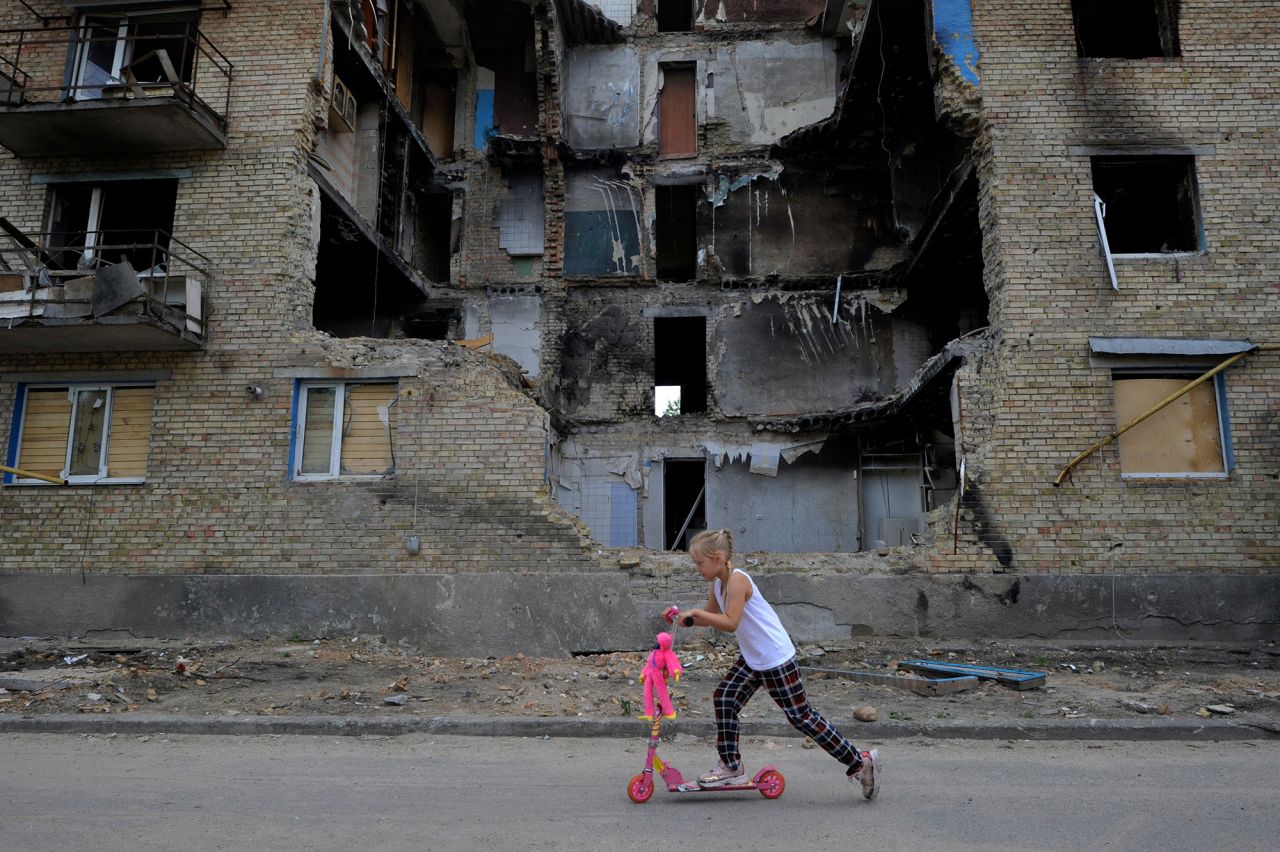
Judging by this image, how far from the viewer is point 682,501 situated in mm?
17281

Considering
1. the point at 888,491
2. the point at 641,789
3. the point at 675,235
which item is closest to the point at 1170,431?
the point at 888,491

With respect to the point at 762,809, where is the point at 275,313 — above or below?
above

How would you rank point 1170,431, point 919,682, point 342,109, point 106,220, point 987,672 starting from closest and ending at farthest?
point 919,682 → point 987,672 → point 1170,431 → point 106,220 → point 342,109

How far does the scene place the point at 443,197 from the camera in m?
16.9

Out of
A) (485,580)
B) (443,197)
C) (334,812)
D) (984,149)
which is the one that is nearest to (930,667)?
(485,580)

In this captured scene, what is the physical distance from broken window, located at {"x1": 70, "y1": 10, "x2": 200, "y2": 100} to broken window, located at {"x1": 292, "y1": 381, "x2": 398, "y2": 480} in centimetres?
514

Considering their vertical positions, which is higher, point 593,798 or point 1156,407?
point 1156,407

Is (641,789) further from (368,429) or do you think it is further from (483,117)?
(483,117)

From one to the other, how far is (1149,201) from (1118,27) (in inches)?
106

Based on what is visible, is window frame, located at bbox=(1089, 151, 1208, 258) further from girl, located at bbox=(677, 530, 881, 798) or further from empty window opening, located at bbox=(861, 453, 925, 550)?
girl, located at bbox=(677, 530, 881, 798)

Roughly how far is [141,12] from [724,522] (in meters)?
12.1

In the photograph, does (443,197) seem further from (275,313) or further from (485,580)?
(485,580)

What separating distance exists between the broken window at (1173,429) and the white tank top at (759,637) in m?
7.35

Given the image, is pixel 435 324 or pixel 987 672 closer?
pixel 987 672
